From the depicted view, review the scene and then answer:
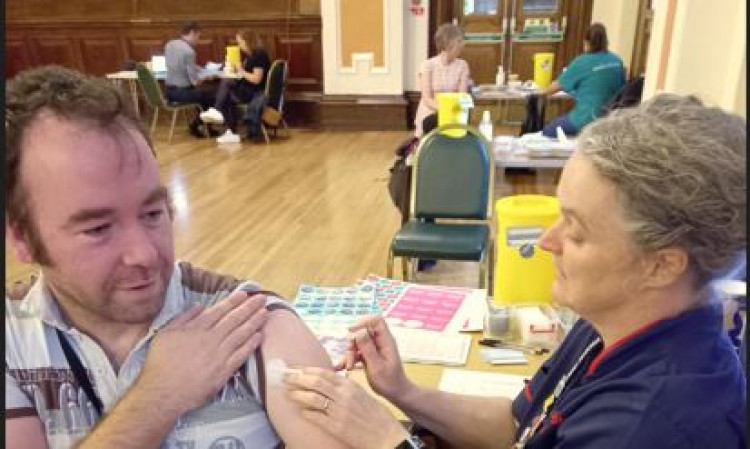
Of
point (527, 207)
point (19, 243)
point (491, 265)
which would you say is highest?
point (19, 243)

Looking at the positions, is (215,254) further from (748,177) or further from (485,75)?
(485,75)

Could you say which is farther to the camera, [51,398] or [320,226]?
[320,226]

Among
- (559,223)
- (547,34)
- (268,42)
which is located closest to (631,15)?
(547,34)

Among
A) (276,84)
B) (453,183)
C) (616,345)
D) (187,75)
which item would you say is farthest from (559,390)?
(187,75)

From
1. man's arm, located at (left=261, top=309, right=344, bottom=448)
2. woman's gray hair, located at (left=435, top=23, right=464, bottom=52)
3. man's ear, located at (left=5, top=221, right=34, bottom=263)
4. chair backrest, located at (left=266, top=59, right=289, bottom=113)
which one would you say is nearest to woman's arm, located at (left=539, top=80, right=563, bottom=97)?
woman's gray hair, located at (left=435, top=23, right=464, bottom=52)

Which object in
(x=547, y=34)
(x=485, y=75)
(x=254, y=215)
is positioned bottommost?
(x=254, y=215)

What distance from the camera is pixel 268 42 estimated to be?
26.7 feet

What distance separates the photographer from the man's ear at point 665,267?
87 cm

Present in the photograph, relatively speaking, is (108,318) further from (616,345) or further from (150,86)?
(150,86)

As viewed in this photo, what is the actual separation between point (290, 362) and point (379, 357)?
1.19 ft

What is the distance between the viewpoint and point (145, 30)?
8.41 meters

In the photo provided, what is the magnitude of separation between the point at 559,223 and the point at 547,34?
26.1ft

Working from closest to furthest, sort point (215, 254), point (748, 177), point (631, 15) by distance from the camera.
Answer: point (748, 177)
point (215, 254)
point (631, 15)

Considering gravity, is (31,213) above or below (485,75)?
above
